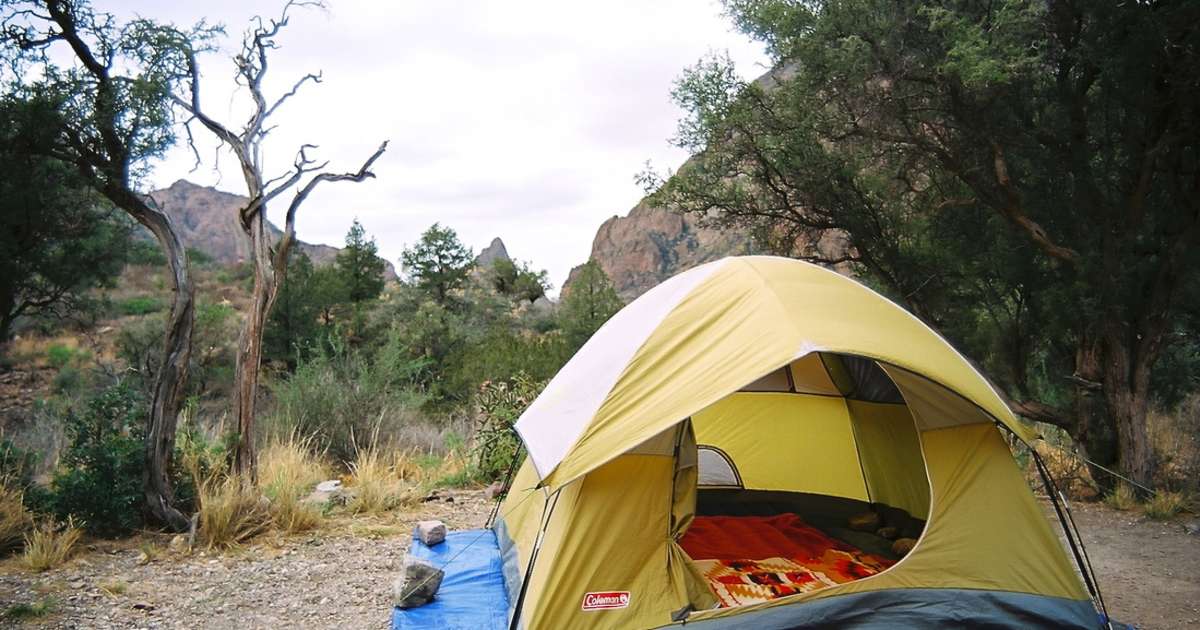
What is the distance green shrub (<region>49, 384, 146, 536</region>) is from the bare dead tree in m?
0.69

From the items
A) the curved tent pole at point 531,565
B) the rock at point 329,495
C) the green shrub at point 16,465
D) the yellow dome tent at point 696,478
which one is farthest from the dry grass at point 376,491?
the curved tent pole at point 531,565

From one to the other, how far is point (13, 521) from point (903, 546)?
5.55 m

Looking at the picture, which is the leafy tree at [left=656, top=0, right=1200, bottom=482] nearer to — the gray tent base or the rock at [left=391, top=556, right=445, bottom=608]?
the gray tent base

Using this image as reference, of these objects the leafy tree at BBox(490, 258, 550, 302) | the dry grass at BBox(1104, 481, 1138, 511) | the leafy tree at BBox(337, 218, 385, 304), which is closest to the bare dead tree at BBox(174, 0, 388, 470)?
the dry grass at BBox(1104, 481, 1138, 511)

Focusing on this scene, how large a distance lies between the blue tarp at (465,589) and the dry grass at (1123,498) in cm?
531

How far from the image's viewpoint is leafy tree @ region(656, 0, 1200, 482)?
229 inches

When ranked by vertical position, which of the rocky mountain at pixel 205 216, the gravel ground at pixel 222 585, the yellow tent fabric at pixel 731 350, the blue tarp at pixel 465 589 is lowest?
the gravel ground at pixel 222 585

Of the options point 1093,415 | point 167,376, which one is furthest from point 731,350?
point 1093,415

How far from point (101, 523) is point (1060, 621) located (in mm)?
5775

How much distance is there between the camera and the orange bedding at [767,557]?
12.6ft

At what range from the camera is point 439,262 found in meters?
21.4

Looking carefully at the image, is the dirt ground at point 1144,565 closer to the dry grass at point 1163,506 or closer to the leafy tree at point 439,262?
the dry grass at point 1163,506

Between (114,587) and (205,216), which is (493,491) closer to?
(114,587)

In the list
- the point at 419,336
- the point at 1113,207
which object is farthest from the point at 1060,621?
the point at 419,336
